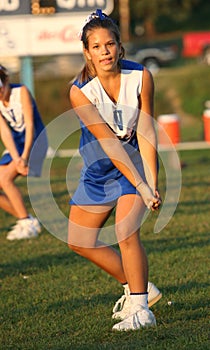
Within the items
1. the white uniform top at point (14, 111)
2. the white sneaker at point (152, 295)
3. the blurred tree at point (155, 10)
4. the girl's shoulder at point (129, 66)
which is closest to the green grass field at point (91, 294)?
the white sneaker at point (152, 295)

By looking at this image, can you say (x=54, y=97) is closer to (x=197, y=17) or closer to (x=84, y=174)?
(x=84, y=174)

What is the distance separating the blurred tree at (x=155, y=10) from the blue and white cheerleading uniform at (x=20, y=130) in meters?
49.7

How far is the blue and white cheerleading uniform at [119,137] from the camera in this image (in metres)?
5.48

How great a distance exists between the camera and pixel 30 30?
18266 mm

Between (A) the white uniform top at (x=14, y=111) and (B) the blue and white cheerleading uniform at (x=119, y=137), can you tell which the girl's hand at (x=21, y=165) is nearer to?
(A) the white uniform top at (x=14, y=111)

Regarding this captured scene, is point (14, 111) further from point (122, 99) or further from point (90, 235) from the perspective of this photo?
point (122, 99)

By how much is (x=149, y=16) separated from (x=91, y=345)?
55.0 meters

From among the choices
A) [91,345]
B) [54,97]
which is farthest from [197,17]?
[91,345]

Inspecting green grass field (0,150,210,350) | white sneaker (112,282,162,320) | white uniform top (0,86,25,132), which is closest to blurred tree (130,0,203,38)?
green grass field (0,150,210,350)

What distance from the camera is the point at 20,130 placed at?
9219 millimetres

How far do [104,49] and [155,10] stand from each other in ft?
178

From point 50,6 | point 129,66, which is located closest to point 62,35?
point 50,6

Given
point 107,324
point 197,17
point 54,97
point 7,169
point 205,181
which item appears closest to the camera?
point 107,324

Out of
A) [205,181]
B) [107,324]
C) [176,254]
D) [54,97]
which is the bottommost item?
[54,97]
